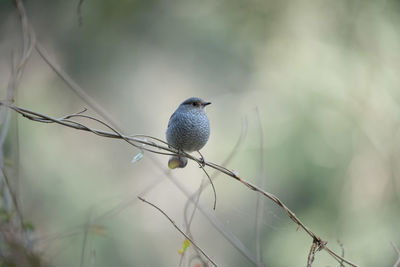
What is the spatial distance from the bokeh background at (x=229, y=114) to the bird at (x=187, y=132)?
223 centimetres

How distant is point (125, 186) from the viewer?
279 inches

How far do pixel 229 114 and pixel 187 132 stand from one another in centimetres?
443

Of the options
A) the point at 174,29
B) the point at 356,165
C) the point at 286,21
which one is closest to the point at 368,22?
the point at 286,21

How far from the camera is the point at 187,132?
361 centimetres

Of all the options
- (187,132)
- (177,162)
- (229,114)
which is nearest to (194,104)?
(187,132)

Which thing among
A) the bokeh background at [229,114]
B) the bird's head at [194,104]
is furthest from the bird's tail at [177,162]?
the bokeh background at [229,114]

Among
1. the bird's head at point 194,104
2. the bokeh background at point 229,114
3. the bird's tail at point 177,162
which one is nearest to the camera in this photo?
the bird's tail at point 177,162

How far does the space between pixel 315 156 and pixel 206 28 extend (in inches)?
130

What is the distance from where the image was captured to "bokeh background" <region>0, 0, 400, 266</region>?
618 centimetres

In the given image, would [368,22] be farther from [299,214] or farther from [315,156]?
[299,214]

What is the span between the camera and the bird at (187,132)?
3.59 m

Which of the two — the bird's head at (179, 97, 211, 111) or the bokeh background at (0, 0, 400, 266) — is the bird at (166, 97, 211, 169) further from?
the bokeh background at (0, 0, 400, 266)

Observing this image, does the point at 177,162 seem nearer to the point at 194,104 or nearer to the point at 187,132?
the point at 187,132

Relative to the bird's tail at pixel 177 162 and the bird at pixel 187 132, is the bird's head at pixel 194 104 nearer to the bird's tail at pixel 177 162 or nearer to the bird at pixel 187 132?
the bird at pixel 187 132
